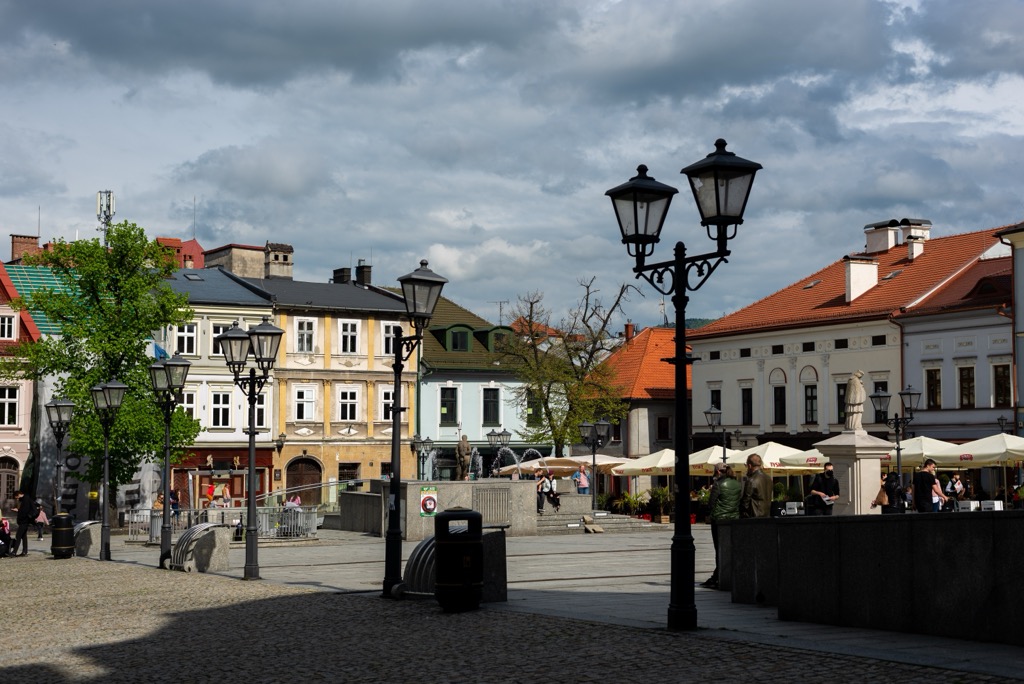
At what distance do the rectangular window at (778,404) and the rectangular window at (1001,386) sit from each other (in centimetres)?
1135

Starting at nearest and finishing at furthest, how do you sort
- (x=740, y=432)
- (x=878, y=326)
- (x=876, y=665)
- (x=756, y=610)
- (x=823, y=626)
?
(x=876, y=665)
(x=823, y=626)
(x=756, y=610)
(x=878, y=326)
(x=740, y=432)

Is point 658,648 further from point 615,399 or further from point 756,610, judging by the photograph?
point 615,399

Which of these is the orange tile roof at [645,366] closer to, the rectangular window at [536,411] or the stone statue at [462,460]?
the rectangular window at [536,411]

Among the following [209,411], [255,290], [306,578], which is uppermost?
[255,290]

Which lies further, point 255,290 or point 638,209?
point 255,290

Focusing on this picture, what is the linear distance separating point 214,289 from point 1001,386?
115ft

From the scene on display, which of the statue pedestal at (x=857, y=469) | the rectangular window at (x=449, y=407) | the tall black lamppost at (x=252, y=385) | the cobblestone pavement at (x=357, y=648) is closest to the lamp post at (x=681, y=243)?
the cobblestone pavement at (x=357, y=648)

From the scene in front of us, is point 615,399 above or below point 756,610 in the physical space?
above

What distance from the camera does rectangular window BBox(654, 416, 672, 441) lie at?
7119 cm

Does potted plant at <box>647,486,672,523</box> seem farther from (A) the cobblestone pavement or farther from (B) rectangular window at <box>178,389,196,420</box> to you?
(A) the cobblestone pavement

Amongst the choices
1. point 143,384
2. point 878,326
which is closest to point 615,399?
point 878,326

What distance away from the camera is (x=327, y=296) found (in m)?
68.6

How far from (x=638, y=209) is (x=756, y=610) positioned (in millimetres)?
4908

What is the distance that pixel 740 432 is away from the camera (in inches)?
2451
